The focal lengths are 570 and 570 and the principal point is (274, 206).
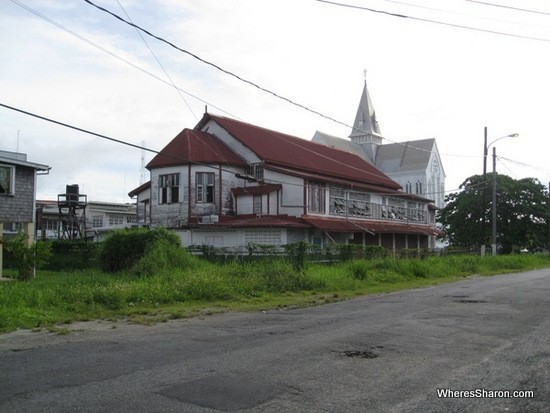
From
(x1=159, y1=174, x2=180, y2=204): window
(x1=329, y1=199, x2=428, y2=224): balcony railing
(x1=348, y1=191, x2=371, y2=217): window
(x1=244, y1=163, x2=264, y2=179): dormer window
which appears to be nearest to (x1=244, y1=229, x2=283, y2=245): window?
(x1=244, y1=163, x2=264, y2=179): dormer window

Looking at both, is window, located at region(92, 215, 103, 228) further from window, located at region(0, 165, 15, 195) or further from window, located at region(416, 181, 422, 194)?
window, located at region(0, 165, 15, 195)

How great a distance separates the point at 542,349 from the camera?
8.73m

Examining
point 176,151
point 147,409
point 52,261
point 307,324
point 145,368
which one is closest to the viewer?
point 147,409

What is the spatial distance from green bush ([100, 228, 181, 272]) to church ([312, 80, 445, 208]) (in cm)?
5575

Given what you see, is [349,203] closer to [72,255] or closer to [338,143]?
[72,255]

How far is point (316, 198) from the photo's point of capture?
118 feet

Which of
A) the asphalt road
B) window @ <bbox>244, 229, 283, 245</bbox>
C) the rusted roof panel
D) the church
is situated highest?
the church

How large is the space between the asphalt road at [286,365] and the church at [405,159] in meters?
68.5

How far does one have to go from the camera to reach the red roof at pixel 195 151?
3638 cm

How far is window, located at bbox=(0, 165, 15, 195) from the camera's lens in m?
25.9

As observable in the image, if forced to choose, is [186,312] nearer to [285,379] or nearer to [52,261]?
[285,379]

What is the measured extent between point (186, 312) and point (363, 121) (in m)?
84.5

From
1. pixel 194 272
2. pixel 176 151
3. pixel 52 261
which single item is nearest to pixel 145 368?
pixel 194 272

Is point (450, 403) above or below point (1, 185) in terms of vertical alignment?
below
